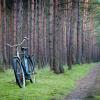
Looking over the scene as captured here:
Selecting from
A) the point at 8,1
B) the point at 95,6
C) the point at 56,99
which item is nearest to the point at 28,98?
the point at 56,99

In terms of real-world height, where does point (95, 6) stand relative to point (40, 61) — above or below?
above

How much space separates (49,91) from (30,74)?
1535 millimetres

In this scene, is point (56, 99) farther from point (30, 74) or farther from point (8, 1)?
point (8, 1)

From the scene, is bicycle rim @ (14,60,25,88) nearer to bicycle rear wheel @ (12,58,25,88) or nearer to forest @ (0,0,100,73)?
bicycle rear wheel @ (12,58,25,88)

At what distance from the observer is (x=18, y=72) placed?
11102 millimetres

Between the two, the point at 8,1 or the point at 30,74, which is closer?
the point at 30,74

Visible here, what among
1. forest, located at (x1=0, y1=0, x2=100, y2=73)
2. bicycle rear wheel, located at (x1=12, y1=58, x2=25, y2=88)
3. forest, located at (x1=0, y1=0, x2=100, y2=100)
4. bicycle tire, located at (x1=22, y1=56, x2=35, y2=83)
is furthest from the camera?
forest, located at (x1=0, y1=0, x2=100, y2=73)

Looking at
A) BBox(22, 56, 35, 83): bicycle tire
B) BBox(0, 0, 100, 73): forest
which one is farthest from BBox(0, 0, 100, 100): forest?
BBox(22, 56, 35, 83): bicycle tire

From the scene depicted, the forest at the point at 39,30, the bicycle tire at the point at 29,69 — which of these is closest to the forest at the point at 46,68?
the forest at the point at 39,30

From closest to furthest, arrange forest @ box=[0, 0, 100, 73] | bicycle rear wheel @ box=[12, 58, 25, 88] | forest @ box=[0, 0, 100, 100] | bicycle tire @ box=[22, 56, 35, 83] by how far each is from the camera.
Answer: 1. forest @ box=[0, 0, 100, 100]
2. bicycle rear wheel @ box=[12, 58, 25, 88]
3. bicycle tire @ box=[22, 56, 35, 83]
4. forest @ box=[0, 0, 100, 73]

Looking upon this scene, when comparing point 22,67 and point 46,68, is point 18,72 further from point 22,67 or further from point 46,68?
point 46,68

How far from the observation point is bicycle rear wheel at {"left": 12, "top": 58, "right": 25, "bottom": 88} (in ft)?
35.7

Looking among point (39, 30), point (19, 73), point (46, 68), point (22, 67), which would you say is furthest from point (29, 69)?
point (39, 30)

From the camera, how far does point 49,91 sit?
10891 mm
